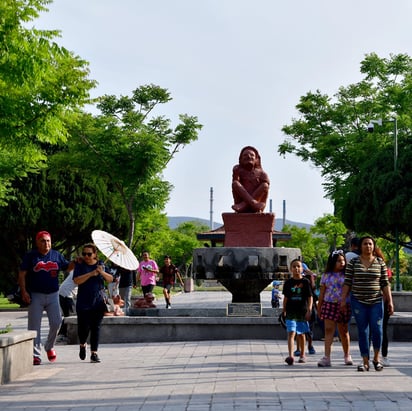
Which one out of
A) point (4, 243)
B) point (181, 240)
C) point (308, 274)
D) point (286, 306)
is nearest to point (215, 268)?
point (308, 274)

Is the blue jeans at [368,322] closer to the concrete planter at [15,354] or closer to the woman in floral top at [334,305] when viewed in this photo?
the woman in floral top at [334,305]

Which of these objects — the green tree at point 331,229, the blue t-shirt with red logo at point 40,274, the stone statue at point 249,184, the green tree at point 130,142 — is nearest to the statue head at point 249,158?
the stone statue at point 249,184

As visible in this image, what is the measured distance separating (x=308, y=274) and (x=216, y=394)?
6046 millimetres

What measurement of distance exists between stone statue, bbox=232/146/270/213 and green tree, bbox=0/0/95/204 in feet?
12.9

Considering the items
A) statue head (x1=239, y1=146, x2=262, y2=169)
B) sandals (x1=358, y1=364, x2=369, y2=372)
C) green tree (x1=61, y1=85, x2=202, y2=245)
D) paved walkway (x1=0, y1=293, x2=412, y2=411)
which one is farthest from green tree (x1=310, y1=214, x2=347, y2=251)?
sandals (x1=358, y1=364, x2=369, y2=372)

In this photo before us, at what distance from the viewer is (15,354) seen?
931 centimetres

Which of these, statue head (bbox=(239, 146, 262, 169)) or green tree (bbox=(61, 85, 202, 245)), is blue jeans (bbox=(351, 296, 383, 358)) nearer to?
statue head (bbox=(239, 146, 262, 169))

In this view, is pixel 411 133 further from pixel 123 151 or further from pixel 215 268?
pixel 215 268

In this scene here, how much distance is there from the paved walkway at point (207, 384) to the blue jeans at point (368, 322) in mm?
386

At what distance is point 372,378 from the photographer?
903 cm

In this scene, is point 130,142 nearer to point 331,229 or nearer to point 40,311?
point 40,311

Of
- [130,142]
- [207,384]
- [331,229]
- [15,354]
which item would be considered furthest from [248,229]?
[331,229]

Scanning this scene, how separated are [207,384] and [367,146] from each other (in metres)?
32.0

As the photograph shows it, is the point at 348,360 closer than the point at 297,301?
Yes
